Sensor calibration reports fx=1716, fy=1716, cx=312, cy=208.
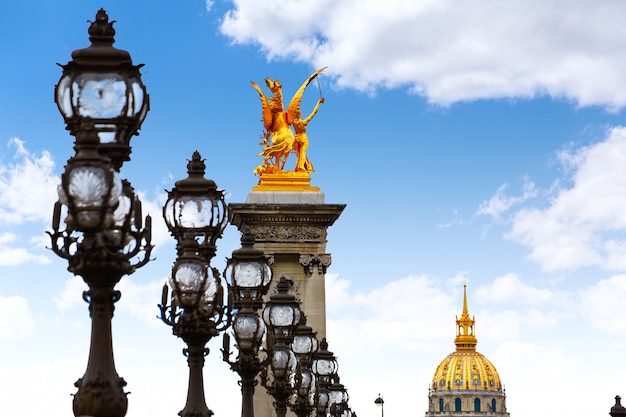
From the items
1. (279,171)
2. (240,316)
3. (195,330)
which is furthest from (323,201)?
(195,330)

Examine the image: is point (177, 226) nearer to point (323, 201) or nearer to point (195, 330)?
point (195, 330)

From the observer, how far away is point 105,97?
49.2 feet

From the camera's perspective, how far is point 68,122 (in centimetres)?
1494

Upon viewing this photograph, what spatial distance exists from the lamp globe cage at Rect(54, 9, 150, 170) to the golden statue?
56.5 meters

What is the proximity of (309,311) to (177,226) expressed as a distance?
4569 cm

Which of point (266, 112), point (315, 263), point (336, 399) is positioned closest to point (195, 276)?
point (336, 399)

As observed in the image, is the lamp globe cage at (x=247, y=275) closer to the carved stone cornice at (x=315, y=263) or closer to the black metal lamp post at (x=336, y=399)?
the black metal lamp post at (x=336, y=399)

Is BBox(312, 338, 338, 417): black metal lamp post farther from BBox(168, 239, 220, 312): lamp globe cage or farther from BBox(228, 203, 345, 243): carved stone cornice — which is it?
BBox(228, 203, 345, 243): carved stone cornice

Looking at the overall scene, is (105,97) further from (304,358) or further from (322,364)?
(322,364)

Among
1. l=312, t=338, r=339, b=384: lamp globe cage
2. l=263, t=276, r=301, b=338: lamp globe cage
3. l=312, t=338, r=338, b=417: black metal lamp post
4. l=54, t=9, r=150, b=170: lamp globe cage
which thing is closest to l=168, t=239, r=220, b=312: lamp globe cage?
l=54, t=9, r=150, b=170: lamp globe cage

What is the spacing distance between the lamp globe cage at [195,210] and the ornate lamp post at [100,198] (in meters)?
4.93

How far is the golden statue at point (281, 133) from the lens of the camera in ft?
238

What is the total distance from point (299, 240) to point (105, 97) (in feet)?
172

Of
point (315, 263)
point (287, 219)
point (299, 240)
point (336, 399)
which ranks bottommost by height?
point (336, 399)
